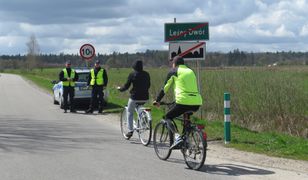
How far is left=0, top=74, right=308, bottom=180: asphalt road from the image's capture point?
7.87 meters

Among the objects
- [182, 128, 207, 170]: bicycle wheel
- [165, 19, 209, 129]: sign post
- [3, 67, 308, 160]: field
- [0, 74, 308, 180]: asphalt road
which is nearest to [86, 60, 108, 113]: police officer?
[3, 67, 308, 160]: field

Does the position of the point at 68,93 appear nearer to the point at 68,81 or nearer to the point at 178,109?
the point at 68,81

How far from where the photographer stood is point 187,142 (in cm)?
867

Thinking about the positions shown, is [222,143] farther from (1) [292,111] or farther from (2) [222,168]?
(1) [292,111]

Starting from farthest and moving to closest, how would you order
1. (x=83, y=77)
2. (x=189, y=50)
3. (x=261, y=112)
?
1. (x=83, y=77)
2. (x=261, y=112)
3. (x=189, y=50)

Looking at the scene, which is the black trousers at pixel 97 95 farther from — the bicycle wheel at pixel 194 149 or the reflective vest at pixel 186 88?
the bicycle wheel at pixel 194 149

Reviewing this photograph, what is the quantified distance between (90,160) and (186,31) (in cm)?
579

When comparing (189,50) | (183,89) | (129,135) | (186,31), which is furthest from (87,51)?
(183,89)

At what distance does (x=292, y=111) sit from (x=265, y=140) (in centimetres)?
407

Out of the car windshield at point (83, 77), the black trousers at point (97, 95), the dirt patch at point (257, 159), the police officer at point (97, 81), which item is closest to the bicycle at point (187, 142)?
the dirt patch at point (257, 159)

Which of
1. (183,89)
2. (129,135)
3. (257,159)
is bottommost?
(257,159)

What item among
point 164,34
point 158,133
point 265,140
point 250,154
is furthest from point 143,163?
point 164,34

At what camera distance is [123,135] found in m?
12.5

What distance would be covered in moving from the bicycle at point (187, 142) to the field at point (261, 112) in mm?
1948
